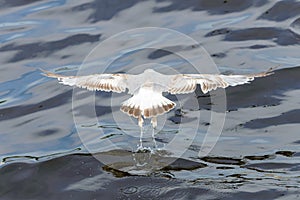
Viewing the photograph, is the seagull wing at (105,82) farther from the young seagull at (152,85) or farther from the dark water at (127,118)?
the dark water at (127,118)

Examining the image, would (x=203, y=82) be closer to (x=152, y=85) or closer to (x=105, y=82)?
(x=152, y=85)

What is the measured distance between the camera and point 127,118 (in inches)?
413

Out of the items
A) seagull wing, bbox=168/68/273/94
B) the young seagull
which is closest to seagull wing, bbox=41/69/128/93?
the young seagull

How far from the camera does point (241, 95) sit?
1088cm

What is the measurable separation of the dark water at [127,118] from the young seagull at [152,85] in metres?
0.81

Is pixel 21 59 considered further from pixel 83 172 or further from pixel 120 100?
pixel 83 172

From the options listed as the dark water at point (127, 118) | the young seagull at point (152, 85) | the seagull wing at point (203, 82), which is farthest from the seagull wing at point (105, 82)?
the dark water at point (127, 118)

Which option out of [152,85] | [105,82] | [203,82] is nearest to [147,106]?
[152,85]

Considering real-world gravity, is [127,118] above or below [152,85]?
below

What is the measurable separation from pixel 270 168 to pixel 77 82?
2710 mm

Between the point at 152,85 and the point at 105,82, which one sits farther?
the point at 105,82

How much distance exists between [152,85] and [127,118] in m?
1.81

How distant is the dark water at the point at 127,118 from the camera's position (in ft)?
27.3

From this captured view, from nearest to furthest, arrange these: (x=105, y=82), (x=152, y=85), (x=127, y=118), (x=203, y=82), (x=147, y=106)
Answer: (x=147, y=106) → (x=152, y=85) → (x=203, y=82) → (x=105, y=82) → (x=127, y=118)
